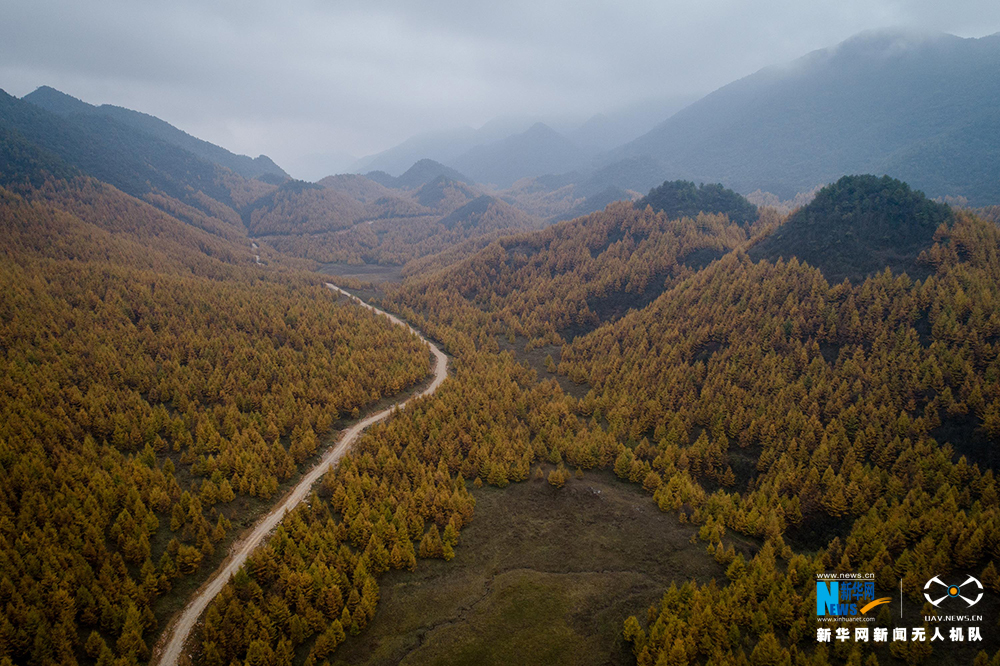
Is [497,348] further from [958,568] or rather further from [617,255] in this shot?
[958,568]

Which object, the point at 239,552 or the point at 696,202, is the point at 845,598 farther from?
the point at 696,202

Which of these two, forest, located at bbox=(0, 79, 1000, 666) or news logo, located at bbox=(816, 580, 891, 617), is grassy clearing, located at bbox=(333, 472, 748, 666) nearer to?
forest, located at bbox=(0, 79, 1000, 666)

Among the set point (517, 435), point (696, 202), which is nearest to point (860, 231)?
point (696, 202)

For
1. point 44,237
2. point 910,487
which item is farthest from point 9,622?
point 44,237

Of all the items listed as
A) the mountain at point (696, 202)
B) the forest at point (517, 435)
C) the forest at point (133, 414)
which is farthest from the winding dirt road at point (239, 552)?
the mountain at point (696, 202)

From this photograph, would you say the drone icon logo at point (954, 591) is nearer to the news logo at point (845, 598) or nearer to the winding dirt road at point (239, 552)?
the news logo at point (845, 598)

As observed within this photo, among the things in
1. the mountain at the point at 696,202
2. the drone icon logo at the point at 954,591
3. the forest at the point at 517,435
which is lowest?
the drone icon logo at the point at 954,591

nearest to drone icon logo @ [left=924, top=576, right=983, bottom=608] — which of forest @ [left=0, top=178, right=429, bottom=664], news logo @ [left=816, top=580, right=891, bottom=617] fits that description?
news logo @ [left=816, top=580, right=891, bottom=617]
